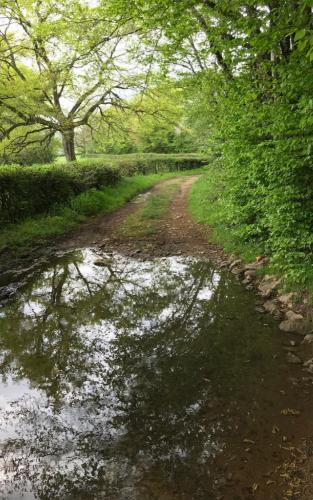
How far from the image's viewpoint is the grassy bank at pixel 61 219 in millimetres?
9648

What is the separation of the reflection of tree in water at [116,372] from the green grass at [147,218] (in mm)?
3563

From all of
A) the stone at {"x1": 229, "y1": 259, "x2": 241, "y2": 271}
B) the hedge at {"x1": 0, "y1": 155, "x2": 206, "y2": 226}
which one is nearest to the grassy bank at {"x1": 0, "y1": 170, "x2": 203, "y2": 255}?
the hedge at {"x1": 0, "y1": 155, "x2": 206, "y2": 226}

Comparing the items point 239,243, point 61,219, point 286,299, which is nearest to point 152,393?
point 286,299

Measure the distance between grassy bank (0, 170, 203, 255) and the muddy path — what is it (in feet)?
8.55

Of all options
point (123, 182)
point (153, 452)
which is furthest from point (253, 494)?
point (123, 182)

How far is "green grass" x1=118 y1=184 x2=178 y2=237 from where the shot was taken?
11.1 metres

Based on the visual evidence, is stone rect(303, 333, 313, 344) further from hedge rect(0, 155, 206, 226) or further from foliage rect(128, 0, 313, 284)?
hedge rect(0, 155, 206, 226)

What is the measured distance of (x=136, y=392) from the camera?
4.09 metres

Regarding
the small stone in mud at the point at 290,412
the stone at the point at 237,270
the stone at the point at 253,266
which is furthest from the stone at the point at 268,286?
the small stone in mud at the point at 290,412

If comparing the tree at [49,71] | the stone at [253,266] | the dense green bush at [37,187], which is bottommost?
the stone at [253,266]

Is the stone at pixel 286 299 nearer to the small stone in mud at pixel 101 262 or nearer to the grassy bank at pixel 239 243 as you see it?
the grassy bank at pixel 239 243

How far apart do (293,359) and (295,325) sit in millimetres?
799

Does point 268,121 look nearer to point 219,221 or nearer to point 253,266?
point 253,266

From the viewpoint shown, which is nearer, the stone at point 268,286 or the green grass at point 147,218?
the stone at point 268,286
